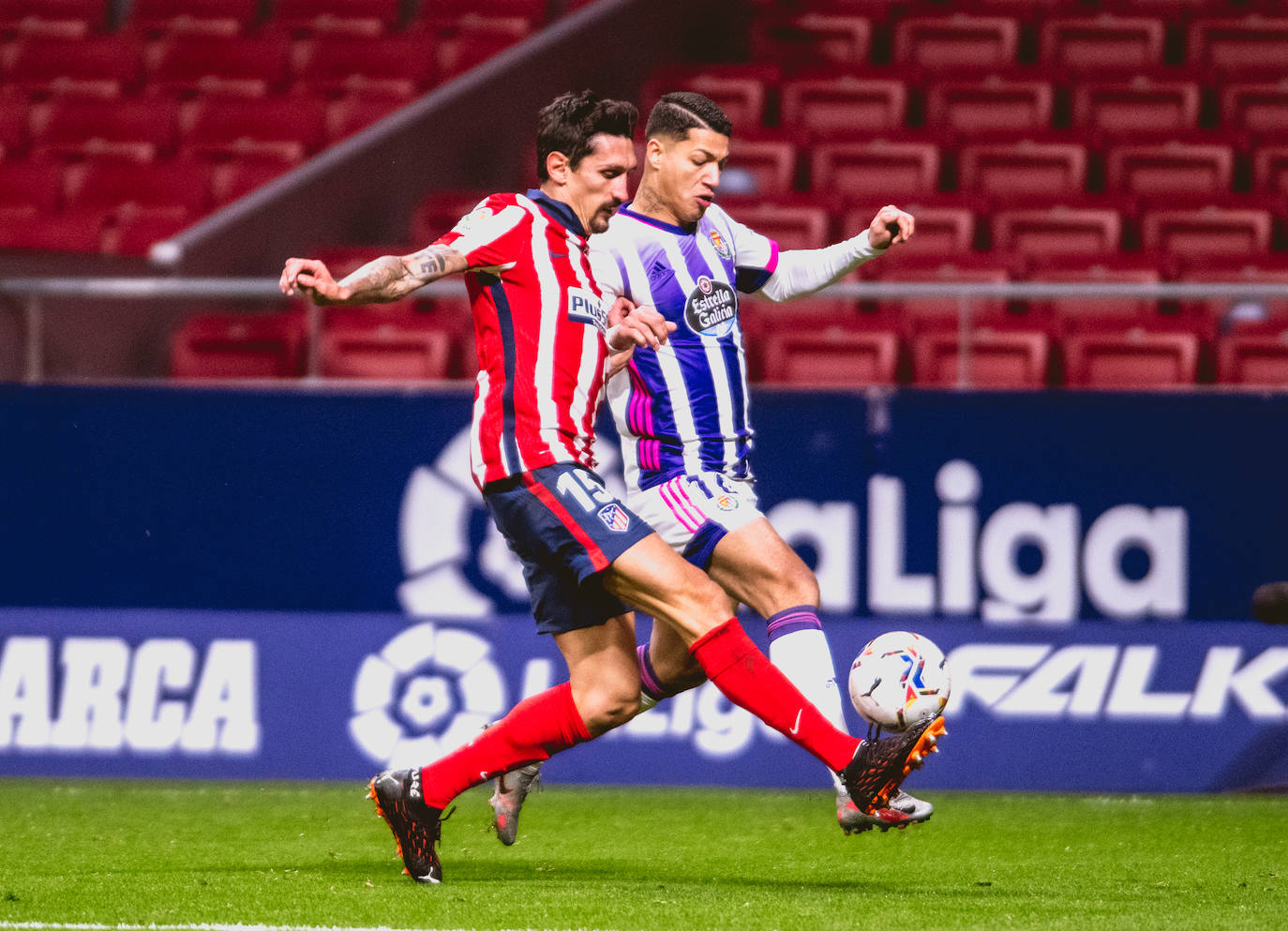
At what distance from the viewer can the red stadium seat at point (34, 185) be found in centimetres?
1000

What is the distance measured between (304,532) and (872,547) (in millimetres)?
2189

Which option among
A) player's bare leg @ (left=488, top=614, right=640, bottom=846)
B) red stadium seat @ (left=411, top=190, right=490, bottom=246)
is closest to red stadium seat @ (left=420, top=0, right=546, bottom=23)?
red stadium seat @ (left=411, top=190, right=490, bottom=246)

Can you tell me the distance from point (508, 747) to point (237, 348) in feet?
12.7

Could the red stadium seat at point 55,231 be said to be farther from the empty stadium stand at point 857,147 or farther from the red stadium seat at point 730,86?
the red stadium seat at point 730,86

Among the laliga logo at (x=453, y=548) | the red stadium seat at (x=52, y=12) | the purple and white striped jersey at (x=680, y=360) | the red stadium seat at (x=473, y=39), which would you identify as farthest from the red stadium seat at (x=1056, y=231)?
the red stadium seat at (x=52, y=12)

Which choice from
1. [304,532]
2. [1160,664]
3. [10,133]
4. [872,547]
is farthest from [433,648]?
[10,133]

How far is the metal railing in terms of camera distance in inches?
258

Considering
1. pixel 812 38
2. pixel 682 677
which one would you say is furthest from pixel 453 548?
pixel 812 38

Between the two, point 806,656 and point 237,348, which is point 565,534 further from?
point 237,348

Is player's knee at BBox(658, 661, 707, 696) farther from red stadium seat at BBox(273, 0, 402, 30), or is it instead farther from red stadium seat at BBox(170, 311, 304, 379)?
red stadium seat at BBox(273, 0, 402, 30)

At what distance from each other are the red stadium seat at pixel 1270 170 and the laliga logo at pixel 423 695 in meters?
5.13

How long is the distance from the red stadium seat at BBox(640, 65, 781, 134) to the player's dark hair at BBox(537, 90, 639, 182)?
5.60 meters

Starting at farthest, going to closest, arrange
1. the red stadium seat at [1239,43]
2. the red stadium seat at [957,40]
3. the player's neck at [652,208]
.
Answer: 1. the red stadium seat at [957,40]
2. the red stadium seat at [1239,43]
3. the player's neck at [652,208]

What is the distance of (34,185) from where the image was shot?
396 inches
